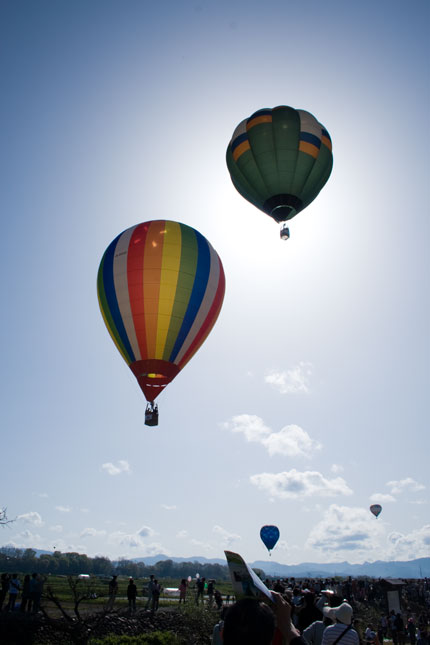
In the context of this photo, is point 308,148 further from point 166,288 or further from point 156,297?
point 156,297

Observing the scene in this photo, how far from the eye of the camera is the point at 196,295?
2156 cm

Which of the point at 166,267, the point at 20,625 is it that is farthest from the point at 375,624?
the point at 166,267

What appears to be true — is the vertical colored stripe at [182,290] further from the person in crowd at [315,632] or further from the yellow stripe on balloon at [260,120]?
the person in crowd at [315,632]

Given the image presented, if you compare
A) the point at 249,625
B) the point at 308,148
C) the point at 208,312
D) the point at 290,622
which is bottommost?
the point at 290,622

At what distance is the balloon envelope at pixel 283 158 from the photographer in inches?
1005

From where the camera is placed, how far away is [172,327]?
20.9 m

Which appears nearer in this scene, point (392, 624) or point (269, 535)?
point (392, 624)

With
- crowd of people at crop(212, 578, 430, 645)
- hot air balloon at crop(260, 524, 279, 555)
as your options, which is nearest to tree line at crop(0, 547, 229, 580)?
hot air balloon at crop(260, 524, 279, 555)

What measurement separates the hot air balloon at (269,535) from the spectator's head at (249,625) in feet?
120

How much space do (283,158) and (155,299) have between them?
10.9 meters

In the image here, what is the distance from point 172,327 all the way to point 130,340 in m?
1.93

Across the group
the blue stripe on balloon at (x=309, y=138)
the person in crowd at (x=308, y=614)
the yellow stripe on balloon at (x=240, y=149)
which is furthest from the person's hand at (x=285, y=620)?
the yellow stripe on balloon at (x=240, y=149)

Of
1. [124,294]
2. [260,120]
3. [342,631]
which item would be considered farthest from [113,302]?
[342,631]

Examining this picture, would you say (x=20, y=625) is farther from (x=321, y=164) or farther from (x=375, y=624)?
(x=321, y=164)
